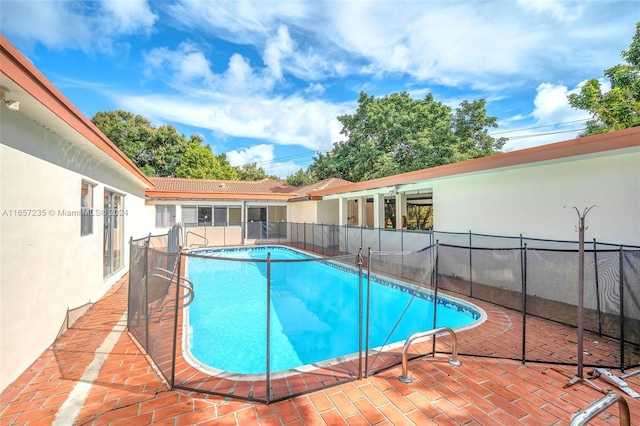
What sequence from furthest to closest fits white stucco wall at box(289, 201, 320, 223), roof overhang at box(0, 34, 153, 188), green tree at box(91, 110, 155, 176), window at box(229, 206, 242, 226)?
1. green tree at box(91, 110, 155, 176)
2. white stucco wall at box(289, 201, 320, 223)
3. window at box(229, 206, 242, 226)
4. roof overhang at box(0, 34, 153, 188)

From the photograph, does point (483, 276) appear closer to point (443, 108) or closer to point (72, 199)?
point (72, 199)

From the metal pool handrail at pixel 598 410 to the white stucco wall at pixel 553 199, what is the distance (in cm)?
484

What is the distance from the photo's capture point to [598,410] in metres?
1.58

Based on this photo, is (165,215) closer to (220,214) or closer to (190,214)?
(190,214)

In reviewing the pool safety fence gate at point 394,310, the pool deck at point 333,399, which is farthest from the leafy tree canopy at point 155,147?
the pool deck at point 333,399

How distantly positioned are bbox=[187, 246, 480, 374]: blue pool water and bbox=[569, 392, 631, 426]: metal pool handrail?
6.83ft

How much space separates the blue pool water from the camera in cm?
440

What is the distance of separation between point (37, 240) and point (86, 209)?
2.17m

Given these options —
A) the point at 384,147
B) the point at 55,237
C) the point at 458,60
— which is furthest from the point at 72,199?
the point at 384,147

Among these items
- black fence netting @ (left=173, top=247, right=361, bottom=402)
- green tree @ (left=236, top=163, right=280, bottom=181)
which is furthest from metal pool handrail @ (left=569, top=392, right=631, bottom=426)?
green tree @ (left=236, top=163, right=280, bottom=181)

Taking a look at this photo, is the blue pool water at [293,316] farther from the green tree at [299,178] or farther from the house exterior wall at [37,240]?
the green tree at [299,178]

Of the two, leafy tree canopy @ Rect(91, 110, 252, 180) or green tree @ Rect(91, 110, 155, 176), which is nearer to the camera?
green tree @ Rect(91, 110, 155, 176)

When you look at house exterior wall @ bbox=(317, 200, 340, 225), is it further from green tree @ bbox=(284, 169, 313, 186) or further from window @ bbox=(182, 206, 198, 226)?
green tree @ bbox=(284, 169, 313, 186)

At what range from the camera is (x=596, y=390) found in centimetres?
281
